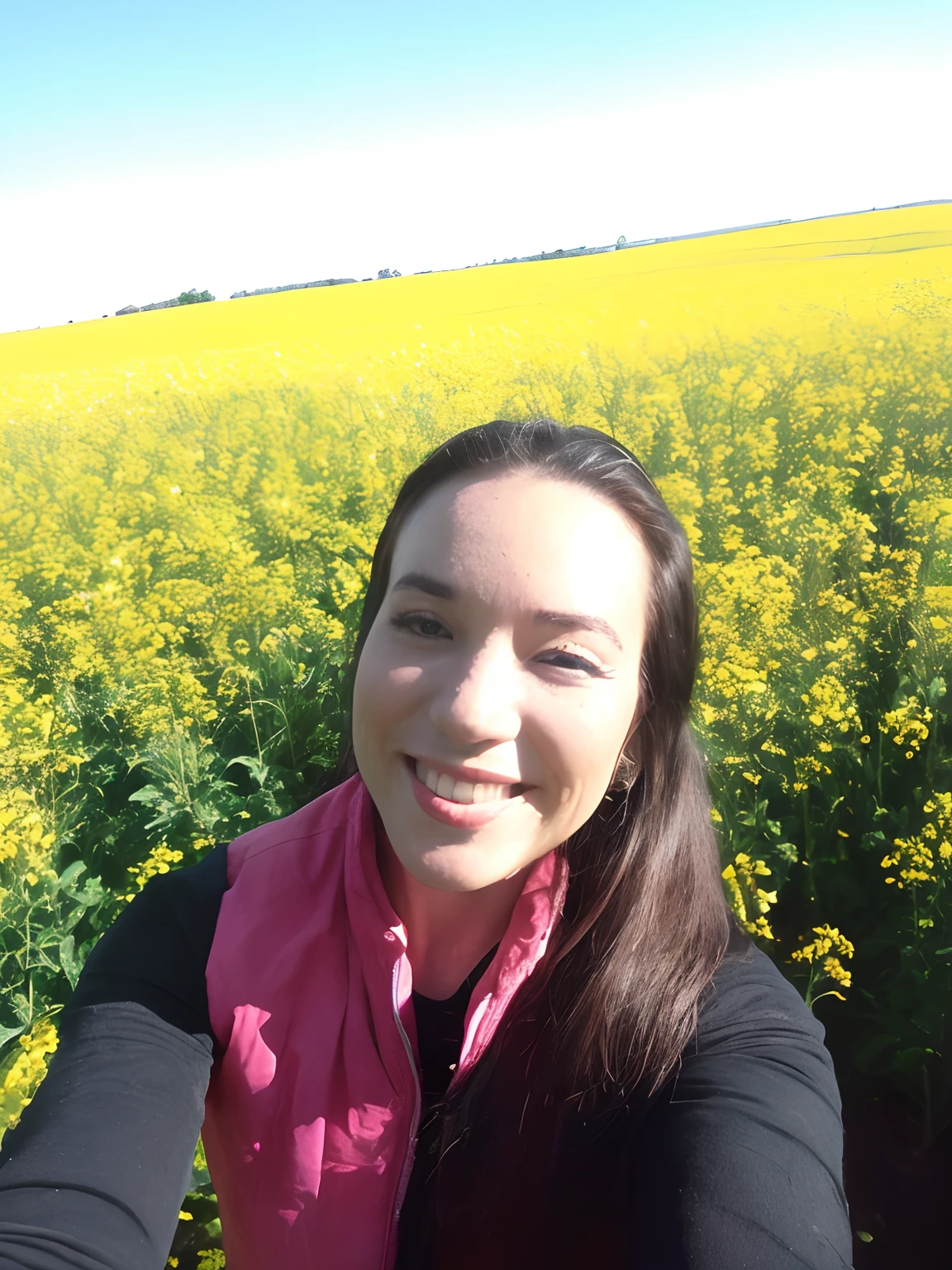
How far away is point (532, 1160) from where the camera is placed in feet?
3.95

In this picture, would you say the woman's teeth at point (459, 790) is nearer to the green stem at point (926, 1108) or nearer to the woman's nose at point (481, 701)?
the woman's nose at point (481, 701)

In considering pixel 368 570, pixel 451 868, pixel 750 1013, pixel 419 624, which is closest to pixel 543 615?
pixel 419 624

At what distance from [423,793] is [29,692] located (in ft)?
7.29

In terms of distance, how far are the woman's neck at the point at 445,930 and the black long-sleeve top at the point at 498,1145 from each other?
33mm

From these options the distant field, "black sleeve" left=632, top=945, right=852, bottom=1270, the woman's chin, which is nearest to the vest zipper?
the woman's chin

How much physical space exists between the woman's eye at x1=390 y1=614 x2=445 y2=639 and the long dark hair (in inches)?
5.6

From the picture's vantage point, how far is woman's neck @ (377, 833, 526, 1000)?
124 cm

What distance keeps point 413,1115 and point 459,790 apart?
0.45 metres

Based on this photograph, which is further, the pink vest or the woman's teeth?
the pink vest

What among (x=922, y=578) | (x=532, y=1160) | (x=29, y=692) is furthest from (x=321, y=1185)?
(x=922, y=578)

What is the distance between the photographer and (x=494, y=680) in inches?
40.9

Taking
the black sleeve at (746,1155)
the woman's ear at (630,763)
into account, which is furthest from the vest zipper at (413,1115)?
the woman's ear at (630,763)

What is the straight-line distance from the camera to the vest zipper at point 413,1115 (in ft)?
3.79

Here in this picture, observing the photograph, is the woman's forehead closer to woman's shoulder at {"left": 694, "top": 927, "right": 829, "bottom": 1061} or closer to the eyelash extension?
the eyelash extension
